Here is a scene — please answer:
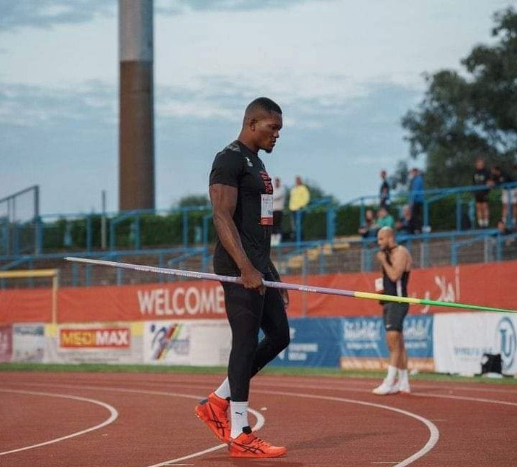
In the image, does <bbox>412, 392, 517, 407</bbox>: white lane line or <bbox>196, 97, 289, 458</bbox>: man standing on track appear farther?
<bbox>412, 392, 517, 407</bbox>: white lane line

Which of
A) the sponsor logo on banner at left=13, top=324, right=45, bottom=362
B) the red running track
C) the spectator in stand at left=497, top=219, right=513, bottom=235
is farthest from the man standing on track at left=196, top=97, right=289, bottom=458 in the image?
the sponsor logo on banner at left=13, top=324, right=45, bottom=362

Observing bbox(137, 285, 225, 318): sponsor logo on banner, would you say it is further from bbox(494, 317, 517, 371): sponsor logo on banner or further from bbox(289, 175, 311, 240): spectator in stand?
bbox(494, 317, 517, 371): sponsor logo on banner

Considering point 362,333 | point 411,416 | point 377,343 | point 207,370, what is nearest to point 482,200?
point 362,333

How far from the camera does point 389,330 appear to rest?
58.4 ft

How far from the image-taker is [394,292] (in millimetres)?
17781

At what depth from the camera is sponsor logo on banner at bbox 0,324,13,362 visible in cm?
3375

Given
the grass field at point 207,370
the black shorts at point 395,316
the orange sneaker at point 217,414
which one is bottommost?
the grass field at point 207,370

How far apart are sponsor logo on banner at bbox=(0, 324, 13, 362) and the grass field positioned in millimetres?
857

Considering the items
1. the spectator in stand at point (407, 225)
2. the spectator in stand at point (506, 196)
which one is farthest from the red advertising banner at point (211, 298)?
the spectator in stand at point (506, 196)

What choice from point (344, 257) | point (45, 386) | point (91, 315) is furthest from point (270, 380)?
point (91, 315)

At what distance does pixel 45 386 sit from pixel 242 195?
44.6 feet

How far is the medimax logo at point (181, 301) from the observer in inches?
1195

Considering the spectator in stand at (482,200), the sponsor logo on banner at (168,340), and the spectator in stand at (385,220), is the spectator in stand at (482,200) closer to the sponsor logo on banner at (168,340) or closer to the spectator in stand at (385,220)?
the spectator in stand at (385,220)

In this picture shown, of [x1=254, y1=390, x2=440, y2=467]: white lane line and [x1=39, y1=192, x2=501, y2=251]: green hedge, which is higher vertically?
[x1=39, y1=192, x2=501, y2=251]: green hedge
